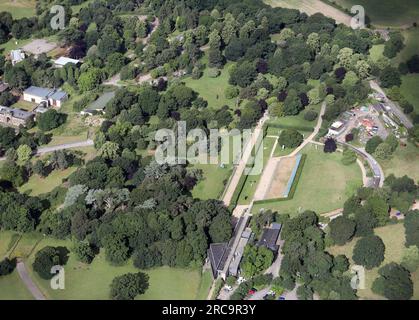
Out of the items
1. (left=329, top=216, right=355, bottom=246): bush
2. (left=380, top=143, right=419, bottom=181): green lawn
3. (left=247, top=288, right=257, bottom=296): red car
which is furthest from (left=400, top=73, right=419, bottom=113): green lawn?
(left=247, top=288, right=257, bottom=296): red car

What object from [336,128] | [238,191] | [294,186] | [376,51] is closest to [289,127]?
[336,128]

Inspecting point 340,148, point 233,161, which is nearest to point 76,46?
point 233,161

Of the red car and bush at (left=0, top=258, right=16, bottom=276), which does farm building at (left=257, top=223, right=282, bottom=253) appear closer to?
the red car

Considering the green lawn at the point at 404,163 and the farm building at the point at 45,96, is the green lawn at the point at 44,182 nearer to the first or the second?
the farm building at the point at 45,96

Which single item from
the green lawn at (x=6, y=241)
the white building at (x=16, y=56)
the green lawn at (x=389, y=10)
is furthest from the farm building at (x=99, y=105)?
the green lawn at (x=389, y=10)

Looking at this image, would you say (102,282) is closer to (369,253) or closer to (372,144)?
(369,253)
